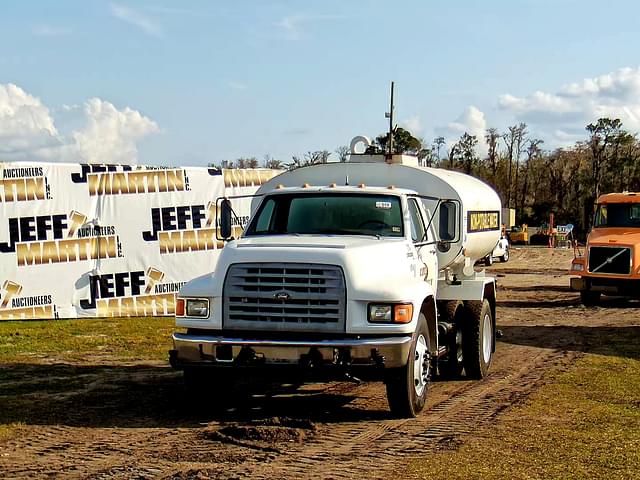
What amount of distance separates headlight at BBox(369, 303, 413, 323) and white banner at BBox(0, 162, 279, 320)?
34.1ft

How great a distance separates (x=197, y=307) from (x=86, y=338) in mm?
7083

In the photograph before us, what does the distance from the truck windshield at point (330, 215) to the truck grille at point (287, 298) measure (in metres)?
1.23

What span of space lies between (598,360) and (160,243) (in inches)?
357

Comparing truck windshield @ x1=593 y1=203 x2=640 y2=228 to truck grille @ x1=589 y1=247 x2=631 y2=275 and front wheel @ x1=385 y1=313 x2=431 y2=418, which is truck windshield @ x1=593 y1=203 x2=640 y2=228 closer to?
truck grille @ x1=589 y1=247 x2=631 y2=275

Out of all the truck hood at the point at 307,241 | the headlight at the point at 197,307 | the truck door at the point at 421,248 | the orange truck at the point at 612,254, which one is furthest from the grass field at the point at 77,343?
the orange truck at the point at 612,254

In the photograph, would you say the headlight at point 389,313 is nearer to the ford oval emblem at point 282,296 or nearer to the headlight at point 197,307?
the ford oval emblem at point 282,296

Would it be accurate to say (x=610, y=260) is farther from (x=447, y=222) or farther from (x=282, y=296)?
(x=282, y=296)

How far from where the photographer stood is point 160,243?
18.3 metres

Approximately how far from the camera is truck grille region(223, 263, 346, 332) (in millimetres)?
8320

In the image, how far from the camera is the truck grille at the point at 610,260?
Answer: 20750mm

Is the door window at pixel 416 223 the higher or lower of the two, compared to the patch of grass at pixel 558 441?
higher

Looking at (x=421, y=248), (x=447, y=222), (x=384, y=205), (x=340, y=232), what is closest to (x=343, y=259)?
(x=340, y=232)

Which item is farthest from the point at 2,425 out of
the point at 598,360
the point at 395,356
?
the point at 598,360

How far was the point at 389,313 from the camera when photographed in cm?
834
